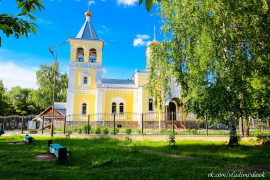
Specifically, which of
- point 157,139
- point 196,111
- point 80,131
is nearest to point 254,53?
point 196,111

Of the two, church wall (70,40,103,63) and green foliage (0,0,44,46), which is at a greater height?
church wall (70,40,103,63)

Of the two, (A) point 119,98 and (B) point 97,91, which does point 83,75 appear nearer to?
(B) point 97,91

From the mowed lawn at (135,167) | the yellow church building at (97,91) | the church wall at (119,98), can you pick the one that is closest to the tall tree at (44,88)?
the yellow church building at (97,91)

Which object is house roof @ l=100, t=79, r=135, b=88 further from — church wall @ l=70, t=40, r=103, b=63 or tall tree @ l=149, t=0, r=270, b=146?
tall tree @ l=149, t=0, r=270, b=146

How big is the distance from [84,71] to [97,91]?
10.6 feet

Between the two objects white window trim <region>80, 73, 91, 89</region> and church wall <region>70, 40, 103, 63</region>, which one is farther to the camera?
church wall <region>70, 40, 103, 63</region>

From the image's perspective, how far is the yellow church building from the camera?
22547 millimetres

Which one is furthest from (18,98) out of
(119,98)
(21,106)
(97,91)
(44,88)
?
(119,98)

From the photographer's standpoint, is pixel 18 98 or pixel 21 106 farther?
pixel 18 98

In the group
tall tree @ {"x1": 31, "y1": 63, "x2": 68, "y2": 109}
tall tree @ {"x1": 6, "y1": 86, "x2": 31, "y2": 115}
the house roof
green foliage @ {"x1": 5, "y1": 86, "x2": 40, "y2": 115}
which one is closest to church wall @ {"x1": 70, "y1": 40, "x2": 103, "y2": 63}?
the house roof

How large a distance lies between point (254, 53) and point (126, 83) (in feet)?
65.7

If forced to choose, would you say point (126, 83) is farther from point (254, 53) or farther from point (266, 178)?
point (266, 178)

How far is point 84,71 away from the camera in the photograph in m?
23.8

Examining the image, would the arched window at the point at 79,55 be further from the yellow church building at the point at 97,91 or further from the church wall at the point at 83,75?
the church wall at the point at 83,75
